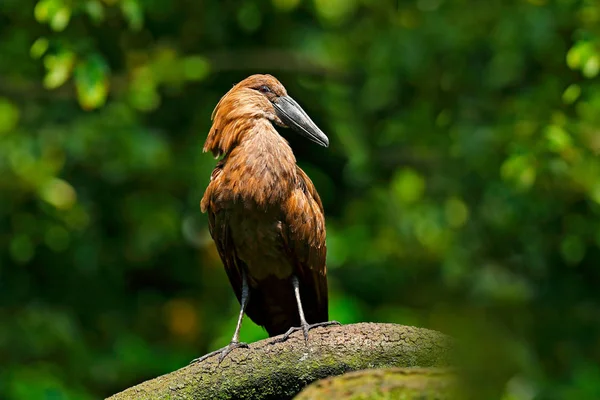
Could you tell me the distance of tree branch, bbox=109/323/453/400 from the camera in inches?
128

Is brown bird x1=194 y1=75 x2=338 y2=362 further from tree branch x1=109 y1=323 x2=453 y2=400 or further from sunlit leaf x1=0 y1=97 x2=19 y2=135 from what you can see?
sunlit leaf x1=0 y1=97 x2=19 y2=135

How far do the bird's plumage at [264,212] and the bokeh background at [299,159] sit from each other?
5.72ft

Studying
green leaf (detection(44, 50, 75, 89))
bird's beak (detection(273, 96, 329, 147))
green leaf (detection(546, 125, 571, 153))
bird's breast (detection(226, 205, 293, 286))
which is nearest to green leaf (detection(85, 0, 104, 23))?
green leaf (detection(44, 50, 75, 89))

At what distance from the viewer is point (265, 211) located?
417 centimetres

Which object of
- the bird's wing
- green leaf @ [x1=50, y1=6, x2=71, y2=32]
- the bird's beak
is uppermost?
green leaf @ [x1=50, y1=6, x2=71, y2=32]

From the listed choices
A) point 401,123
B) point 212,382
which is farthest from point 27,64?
point 212,382

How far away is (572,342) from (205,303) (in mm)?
3877

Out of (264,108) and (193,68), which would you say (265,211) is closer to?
(264,108)

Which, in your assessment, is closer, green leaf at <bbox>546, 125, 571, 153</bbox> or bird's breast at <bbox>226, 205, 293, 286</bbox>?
bird's breast at <bbox>226, 205, 293, 286</bbox>

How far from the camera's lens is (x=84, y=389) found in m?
8.16

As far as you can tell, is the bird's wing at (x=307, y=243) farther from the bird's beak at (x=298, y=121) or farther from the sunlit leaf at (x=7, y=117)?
the sunlit leaf at (x=7, y=117)

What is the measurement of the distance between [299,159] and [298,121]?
4.32 metres

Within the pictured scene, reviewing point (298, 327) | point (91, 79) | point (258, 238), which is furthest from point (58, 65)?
point (298, 327)

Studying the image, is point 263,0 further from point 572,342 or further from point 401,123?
point 572,342
